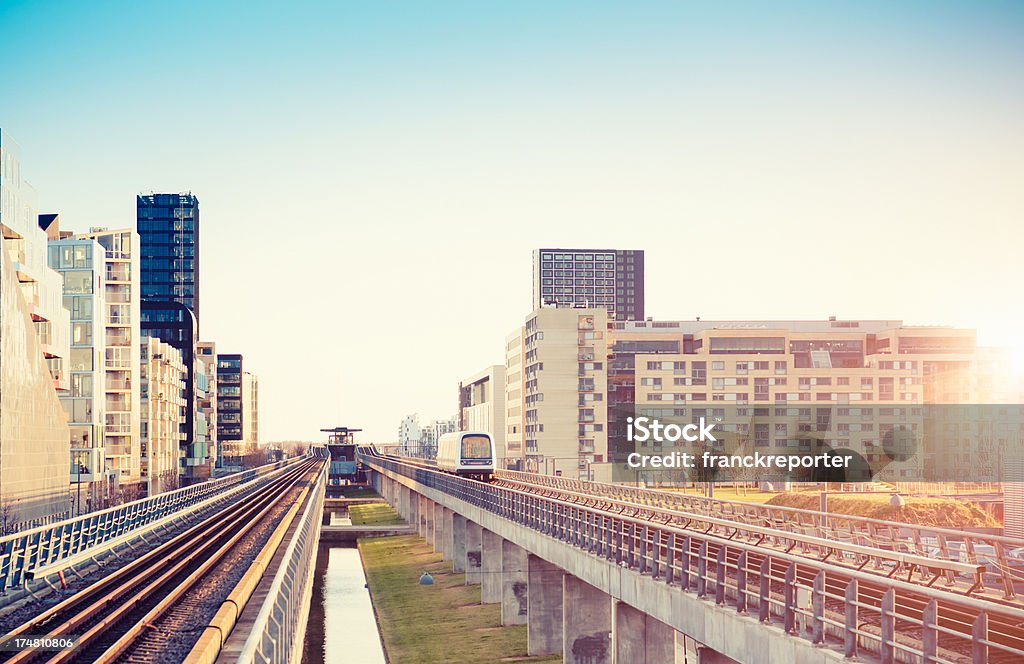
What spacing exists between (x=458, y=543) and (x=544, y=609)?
2558cm

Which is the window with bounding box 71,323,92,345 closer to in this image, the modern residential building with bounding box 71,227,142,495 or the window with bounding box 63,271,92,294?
the window with bounding box 63,271,92,294

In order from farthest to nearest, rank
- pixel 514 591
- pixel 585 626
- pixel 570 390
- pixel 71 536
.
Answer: pixel 570 390, pixel 514 591, pixel 585 626, pixel 71 536

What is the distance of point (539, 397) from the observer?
14425 centimetres

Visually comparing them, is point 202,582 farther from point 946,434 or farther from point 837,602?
point 946,434

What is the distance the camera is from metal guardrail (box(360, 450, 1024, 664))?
1280cm

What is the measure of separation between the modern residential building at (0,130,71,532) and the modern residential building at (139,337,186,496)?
38.7 meters

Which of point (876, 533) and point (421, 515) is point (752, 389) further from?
point (876, 533)

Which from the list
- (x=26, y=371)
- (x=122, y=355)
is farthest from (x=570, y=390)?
(x=26, y=371)

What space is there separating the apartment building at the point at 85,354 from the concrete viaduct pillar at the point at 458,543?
3577cm

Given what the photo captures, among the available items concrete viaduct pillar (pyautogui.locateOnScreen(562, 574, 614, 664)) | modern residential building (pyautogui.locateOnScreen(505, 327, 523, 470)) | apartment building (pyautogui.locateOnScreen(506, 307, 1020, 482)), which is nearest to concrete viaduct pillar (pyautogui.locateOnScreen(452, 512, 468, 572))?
concrete viaduct pillar (pyautogui.locateOnScreen(562, 574, 614, 664))

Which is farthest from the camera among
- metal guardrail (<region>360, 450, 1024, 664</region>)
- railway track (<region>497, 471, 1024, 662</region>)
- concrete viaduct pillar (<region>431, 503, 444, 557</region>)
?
concrete viaduct pillar (<region>431, 503, 444, 557</region>)

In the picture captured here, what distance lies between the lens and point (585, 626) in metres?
36.2

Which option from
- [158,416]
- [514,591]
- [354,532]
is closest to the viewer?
[514,591]

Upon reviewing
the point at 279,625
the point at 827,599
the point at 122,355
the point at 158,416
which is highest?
the point at 122,355
